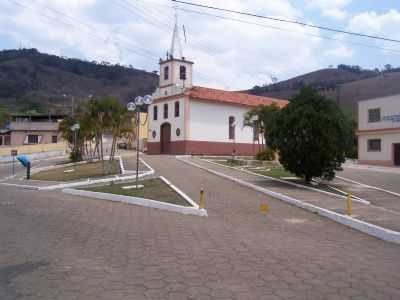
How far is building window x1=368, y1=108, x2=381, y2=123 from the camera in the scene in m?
33.9

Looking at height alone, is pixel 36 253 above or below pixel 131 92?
below

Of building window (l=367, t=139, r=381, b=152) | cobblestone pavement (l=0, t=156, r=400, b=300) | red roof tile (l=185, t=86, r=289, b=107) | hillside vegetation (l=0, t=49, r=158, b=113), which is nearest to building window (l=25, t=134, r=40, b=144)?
red roof tile (l=185, t=86, r=289, b=107)

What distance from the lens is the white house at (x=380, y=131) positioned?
1275 inches

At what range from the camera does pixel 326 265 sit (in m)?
6.98

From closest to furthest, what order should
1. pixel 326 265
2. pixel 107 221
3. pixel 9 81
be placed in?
pixel 326 265 → pixel 107 221 → pixel 9 81

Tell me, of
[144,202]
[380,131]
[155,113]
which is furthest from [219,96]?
[144,202]

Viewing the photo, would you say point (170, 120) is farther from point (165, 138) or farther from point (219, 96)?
point (219, 96)

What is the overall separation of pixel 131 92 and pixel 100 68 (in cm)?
2764

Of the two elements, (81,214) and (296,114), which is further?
(296,114)

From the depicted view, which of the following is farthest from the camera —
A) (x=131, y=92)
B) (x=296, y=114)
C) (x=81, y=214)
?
(x=131, y=92)

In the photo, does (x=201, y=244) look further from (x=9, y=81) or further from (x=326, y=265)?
(x=9, y=81)

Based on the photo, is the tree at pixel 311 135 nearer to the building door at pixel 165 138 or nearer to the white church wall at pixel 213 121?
the white church wall at pixel 213 121

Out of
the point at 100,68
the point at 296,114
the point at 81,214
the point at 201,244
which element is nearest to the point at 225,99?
the point at 296,114

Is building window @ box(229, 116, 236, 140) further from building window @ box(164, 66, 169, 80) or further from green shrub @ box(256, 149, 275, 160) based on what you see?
green shrub @ box(256, 149, 275, 160)
